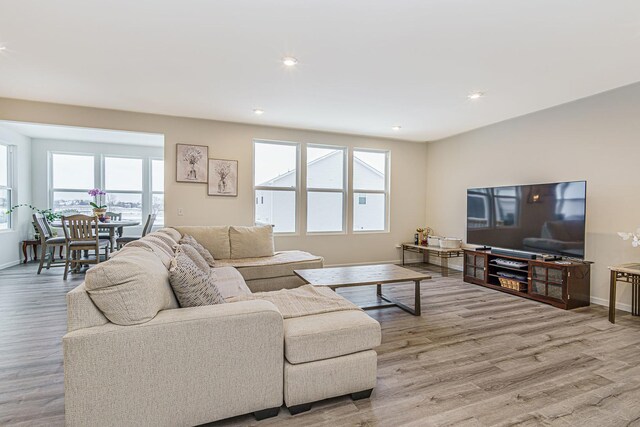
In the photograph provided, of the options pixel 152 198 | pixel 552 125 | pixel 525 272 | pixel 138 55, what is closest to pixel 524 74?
pixel 552 125

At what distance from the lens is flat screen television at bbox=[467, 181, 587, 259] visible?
144 inches

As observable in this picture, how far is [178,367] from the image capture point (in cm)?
153

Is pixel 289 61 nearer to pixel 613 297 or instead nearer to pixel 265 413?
pixel 265 413

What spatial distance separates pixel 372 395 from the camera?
193 centimetres

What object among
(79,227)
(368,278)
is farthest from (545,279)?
(79,227)

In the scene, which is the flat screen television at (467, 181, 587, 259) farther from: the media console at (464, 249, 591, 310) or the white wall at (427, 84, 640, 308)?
the white wall at (427, 84, 640, 308)

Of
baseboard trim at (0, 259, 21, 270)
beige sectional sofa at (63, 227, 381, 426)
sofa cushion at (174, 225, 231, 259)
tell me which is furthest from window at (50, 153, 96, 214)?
beige sectional sofa at (63, 227, 381, 426)

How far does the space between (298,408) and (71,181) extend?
7548mm

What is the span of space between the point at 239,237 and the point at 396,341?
2.52 m

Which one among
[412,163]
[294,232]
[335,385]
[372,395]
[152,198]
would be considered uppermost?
[412,163]

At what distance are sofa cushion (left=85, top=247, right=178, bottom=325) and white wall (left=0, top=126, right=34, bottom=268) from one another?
588cm

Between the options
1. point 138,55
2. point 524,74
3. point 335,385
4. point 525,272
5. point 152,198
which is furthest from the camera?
point 152,198

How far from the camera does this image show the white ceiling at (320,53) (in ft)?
7.26

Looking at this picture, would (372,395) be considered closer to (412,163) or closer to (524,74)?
(524,74)
